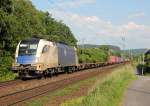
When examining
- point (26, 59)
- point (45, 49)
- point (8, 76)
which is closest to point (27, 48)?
point (26, 59)

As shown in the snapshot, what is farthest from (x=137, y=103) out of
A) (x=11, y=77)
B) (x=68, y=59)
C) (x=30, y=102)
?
(x=68, y=59)

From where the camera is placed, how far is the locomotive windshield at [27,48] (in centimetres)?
3162

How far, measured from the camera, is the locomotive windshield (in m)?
31.6

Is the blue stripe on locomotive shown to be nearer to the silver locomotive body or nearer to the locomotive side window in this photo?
the silver locomotive body

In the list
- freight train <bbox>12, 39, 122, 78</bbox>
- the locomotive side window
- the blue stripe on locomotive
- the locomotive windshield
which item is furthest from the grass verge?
the locomotive side window

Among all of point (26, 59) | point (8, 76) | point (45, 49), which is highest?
point (45, 49)

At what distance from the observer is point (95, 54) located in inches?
3302

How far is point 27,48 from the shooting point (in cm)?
3166

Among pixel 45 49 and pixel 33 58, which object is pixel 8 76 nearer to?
pixel 33 58

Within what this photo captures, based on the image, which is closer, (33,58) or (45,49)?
(33,58)

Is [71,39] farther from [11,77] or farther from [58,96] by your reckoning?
[58,96]

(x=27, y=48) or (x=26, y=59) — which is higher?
(x=27, y=48)

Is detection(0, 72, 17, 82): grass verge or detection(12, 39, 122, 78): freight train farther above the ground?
detection(12, 39, 122, 78): freight train

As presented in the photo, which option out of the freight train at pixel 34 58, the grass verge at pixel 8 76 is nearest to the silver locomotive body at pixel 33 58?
the freight train at pixel 34 58
